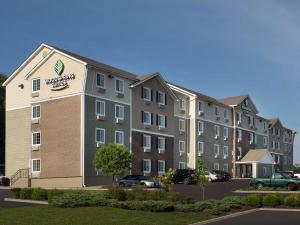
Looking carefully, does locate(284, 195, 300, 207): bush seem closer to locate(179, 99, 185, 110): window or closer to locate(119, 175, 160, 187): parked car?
locate(119, 175, 160, 187): parked car

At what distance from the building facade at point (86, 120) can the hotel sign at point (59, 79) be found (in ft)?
0.33

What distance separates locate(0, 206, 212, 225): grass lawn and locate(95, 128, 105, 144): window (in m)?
27.0

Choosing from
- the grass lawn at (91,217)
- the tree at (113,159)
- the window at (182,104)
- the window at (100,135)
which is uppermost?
the window at (182,104)

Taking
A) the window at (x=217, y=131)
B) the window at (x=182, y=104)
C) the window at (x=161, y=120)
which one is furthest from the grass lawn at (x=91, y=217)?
the window at (x=217, y=131)

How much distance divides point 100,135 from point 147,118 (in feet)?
27.2

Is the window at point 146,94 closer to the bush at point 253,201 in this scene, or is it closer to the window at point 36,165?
the window at point 36,165

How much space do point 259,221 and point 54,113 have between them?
3472 cm

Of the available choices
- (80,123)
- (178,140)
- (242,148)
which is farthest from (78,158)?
(242,148)

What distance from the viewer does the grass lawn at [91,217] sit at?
17.8 m

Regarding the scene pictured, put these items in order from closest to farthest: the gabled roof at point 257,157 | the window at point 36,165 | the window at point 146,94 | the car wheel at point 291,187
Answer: the car wheel at point 291,187
the window at point 36,165
the window at point 146,94
the gabled roof at point 257,157

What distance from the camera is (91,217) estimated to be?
19078mm

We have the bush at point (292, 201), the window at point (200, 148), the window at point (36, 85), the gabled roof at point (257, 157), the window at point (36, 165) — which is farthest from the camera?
the gabled roof at point (257, 157)

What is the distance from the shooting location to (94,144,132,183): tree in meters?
44.0

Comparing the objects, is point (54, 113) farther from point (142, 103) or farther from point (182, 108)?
point (182, 108)
